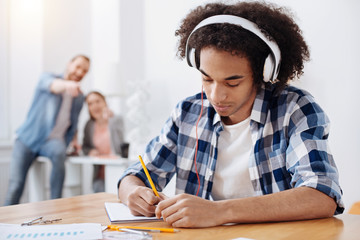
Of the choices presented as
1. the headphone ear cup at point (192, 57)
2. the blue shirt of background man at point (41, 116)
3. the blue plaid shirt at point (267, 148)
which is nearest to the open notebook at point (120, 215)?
the blue plaid shirt at point (267, 148)

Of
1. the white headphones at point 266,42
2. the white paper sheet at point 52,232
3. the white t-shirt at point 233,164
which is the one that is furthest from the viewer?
the white t-shirt at point 233,164

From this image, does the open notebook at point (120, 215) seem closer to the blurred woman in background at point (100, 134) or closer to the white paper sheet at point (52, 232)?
the white paper sheet at point (52, 232)

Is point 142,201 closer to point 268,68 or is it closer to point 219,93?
point 219,93

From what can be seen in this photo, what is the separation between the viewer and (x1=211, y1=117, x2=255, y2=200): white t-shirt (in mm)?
1285

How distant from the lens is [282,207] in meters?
0.97

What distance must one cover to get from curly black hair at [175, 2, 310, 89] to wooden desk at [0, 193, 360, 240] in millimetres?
473

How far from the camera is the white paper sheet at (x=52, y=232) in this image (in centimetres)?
83

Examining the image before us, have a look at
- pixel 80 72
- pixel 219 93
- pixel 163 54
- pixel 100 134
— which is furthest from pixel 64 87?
pixel 219 93

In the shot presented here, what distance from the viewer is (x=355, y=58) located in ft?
7.07

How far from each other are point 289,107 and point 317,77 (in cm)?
113

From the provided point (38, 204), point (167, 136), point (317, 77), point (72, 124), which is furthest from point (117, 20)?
point (38, 204)

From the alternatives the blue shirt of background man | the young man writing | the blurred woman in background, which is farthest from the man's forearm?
the blue shirt of background man

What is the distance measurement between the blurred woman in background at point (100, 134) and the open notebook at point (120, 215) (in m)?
2.85

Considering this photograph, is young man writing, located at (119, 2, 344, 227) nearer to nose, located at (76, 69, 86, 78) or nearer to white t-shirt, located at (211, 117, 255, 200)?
white t-shirt, located at (211, 117, 255, 200)
